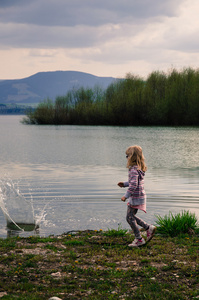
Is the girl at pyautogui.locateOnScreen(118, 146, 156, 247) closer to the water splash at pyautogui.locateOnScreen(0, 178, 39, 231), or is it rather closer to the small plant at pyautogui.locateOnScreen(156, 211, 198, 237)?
the small plant at pyautogui.locateOnScreen(156, 211, 198, 237)

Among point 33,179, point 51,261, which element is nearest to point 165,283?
point 51,261

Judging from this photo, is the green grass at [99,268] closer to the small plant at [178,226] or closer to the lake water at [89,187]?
the small plant at [178,226]

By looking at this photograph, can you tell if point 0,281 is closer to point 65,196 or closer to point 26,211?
point 26,211

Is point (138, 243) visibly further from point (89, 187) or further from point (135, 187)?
point (89, 187)

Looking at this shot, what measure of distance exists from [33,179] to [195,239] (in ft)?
38.2

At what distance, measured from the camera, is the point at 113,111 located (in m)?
77.9

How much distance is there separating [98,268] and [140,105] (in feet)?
232

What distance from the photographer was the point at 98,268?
671 cm

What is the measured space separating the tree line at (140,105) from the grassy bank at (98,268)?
6740 centimetres

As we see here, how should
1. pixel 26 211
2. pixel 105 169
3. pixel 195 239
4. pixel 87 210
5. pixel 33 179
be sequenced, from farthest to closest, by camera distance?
pixel 105 169, pixel 33 179, pixel 87 210, pixel 26 211, pixel 195 239

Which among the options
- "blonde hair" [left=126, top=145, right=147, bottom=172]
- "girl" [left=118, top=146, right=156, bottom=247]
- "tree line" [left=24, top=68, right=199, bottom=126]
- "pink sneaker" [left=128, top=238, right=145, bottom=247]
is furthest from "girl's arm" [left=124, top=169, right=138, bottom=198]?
"tree line" [left=24, top=68, right=199, bottom=126]

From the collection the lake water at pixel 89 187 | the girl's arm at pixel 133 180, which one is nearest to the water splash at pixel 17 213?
the lake water at pixel 89 187

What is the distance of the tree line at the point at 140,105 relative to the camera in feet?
246

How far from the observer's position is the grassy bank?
228 inches
